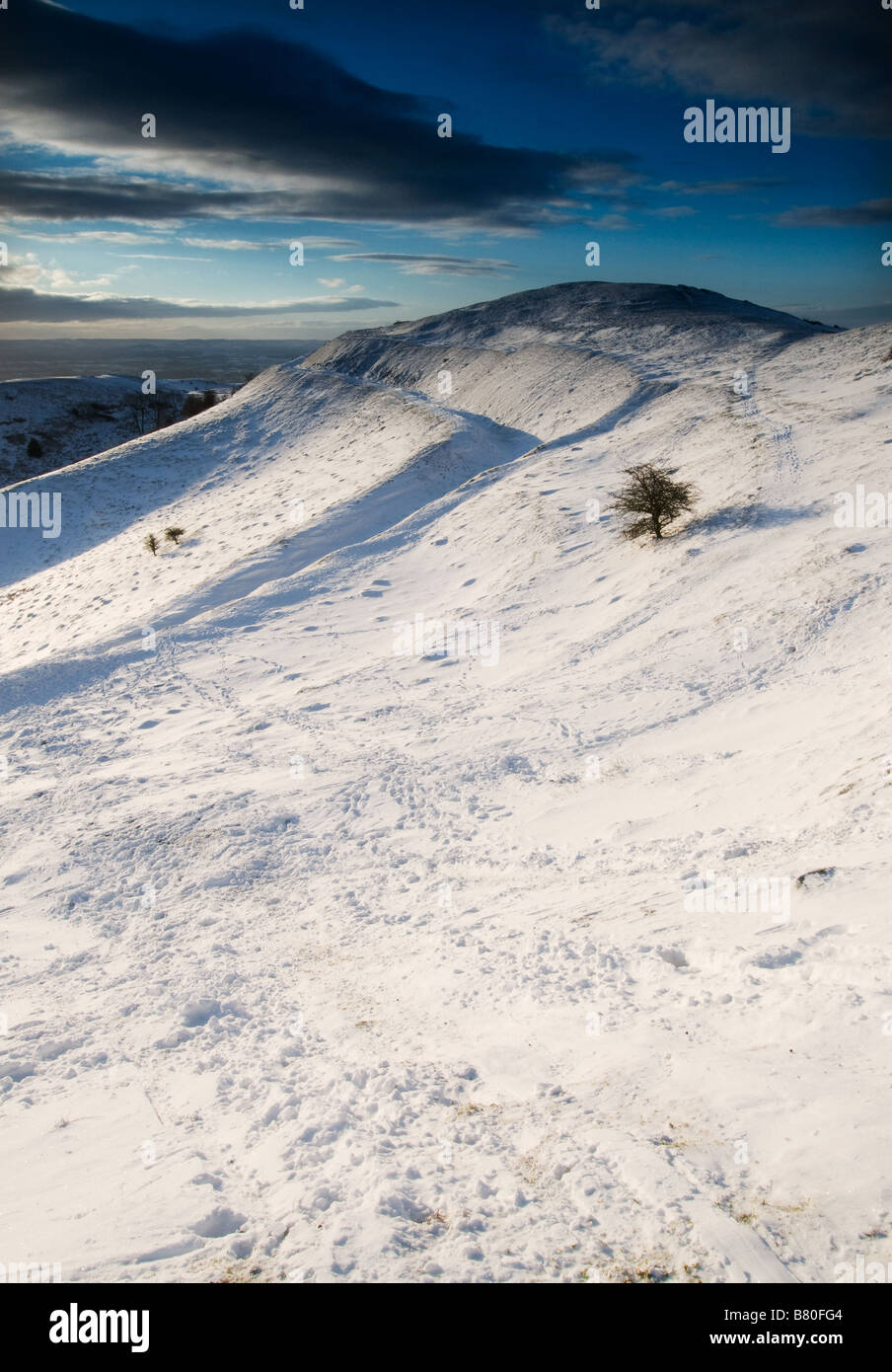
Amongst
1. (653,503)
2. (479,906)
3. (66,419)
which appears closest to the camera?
(479,906)

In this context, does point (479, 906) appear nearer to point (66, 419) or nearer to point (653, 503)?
point (653, 503)

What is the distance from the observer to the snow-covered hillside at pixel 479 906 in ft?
15.2

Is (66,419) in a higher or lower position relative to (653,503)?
higher

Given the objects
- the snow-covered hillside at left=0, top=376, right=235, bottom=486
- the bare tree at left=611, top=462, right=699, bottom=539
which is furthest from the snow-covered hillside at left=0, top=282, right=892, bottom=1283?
the snow-covered hillside at left=0, top=376, right=235, bottom=486

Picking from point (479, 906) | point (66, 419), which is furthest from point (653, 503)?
point (66, 419)

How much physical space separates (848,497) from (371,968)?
16.3m

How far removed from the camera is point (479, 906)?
8.86m

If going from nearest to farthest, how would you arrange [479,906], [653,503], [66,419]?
1. [479,906]
2. [653,503]
3. [66,419]

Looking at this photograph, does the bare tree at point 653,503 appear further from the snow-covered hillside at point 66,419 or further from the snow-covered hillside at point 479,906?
the snow-covered hillside at point 66,419

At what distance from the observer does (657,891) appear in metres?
8.22
